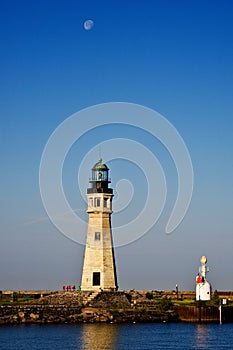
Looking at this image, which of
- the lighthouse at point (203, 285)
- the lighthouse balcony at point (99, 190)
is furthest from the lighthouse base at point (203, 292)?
the lighthouse balcony at point (99, 190)

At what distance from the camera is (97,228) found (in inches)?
3605

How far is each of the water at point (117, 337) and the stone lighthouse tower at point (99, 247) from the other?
788 centimetres

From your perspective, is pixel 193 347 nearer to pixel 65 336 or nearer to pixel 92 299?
pixel 65 336

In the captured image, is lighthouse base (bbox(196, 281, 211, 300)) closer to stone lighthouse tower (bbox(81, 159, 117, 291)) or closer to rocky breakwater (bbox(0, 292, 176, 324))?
rocky breakwater (bbox(0, 292, 176, 324))

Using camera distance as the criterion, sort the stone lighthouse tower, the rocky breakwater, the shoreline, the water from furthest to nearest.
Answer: the stone lighthouse tower, the shoreline, the rocky breakwater, the water

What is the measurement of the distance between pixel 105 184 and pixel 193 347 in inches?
1064

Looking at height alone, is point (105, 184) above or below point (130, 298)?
above

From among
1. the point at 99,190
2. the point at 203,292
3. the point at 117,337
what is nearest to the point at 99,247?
the point at 99,190

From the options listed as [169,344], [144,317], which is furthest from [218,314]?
[169,344]

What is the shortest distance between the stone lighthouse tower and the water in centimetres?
788

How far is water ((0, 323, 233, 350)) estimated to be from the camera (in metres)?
69.9

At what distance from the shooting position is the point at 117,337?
245 ft

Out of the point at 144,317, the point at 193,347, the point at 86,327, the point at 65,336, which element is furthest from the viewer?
the point at 144,317

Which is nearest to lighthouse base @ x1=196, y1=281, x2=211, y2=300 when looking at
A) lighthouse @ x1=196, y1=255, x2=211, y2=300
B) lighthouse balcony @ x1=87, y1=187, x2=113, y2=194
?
lighthouse @ x1=196, y1=255, x2=211, y2=300
